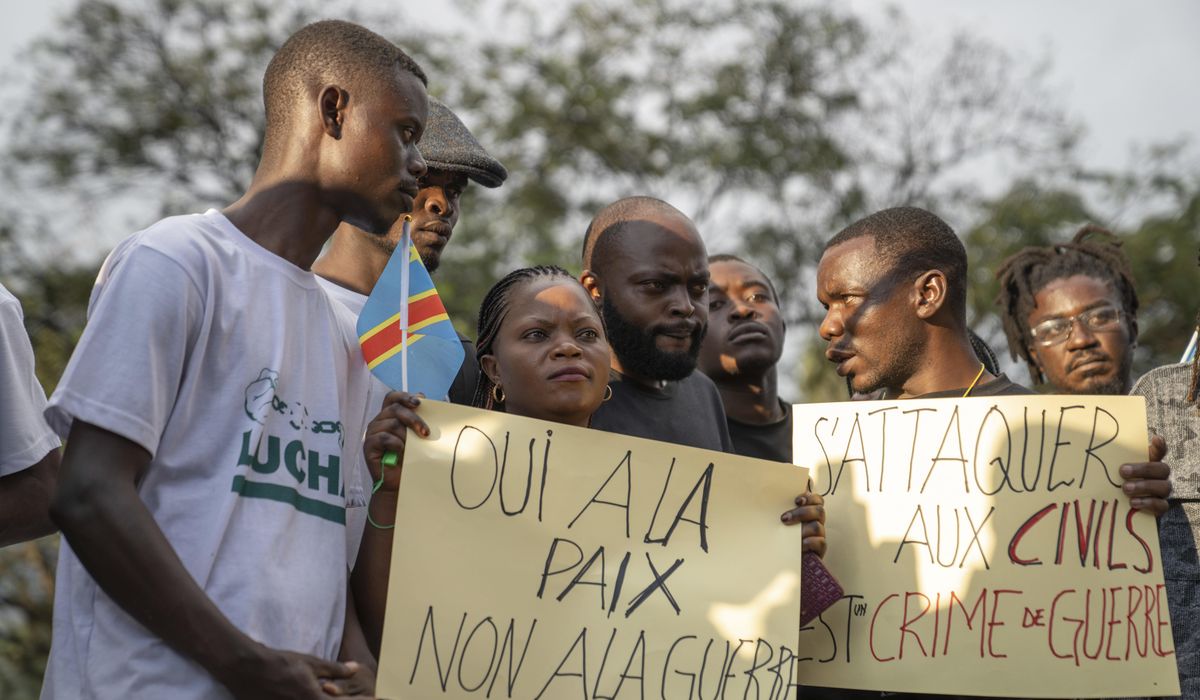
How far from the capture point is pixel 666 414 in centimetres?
419

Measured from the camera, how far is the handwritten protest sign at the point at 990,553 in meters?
3.19

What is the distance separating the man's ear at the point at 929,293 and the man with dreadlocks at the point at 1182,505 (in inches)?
30.4

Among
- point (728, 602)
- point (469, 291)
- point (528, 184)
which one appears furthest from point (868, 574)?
point (528, 184)

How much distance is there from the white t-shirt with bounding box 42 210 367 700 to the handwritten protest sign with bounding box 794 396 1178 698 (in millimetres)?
1343

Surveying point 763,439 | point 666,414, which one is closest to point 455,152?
point 666,414

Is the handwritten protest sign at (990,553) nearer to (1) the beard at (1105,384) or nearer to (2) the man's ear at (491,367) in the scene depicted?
(2) the man's ear at (491,367)

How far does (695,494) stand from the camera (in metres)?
3.25

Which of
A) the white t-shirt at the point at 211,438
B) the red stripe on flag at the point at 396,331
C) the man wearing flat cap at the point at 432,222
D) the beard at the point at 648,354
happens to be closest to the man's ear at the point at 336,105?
the white t-shirt at the point at 211,438

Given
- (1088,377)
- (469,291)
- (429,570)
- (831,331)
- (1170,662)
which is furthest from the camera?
(469,291)

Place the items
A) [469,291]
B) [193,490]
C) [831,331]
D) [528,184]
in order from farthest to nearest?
[528,184]
[469,291]
[831,331]
[193,490]

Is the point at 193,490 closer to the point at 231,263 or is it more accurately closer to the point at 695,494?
the point at 231,263

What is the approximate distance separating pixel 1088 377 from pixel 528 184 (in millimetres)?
13981

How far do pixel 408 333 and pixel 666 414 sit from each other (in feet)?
3.94

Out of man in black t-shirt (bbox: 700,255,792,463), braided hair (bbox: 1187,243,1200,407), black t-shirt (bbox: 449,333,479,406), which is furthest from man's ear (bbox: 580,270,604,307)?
braided hair (bbox: 1187,243,1200,407)
